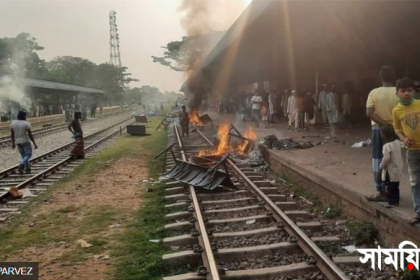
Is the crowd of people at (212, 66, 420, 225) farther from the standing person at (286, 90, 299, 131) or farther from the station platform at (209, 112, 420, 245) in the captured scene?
the standing person at (286, 90, 299, 131)

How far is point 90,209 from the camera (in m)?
8.02

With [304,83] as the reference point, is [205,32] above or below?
above

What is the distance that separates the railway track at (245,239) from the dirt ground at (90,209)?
2.85 ft

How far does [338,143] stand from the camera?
1320cm

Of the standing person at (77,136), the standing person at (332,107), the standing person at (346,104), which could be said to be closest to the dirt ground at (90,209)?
the standing person at (77,136)

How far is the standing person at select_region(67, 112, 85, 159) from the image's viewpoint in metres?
14.3

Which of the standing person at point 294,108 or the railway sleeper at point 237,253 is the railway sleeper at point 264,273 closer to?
the railway sleeper at point 237,253

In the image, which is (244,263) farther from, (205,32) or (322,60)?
(205,32)

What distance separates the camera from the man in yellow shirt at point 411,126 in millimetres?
4773

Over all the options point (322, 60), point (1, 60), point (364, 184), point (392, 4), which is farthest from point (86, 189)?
point (1, 60)

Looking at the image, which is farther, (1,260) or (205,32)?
(205,32)

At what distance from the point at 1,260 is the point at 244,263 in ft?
10.6

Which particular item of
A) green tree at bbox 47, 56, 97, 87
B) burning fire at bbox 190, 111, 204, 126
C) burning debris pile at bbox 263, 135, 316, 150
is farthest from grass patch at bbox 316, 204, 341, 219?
green tree at bbox 47, 56, 97, 87

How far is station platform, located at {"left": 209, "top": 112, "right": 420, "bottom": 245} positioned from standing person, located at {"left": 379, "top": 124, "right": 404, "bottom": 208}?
283 millimetres
